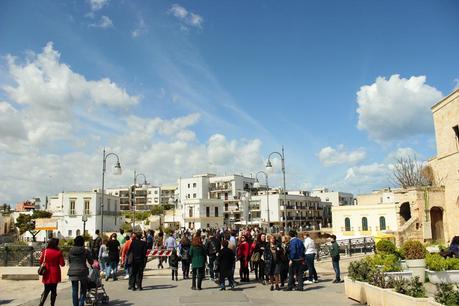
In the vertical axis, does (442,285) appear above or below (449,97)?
below

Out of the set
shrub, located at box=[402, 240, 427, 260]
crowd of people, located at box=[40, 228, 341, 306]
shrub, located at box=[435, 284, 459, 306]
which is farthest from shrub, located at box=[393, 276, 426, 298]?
shrub, located at box=[402, 240, 427, 260]

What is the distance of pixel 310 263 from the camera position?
1455 centimetres

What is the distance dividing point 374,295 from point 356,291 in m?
1.15

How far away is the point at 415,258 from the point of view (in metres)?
14.1

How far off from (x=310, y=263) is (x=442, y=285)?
7.11m

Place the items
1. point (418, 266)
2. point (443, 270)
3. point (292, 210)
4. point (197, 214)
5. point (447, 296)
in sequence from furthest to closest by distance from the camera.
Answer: point (292, 210) → point (197, 214) → point (418, 266) → point (443, 270) → point (447, 296)

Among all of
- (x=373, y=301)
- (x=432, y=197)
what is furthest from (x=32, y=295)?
(x=432, y=197)

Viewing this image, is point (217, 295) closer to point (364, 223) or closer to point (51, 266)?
point (51, 266)

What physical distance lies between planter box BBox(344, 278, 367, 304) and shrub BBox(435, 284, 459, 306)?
2.99m

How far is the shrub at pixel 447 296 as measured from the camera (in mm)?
7262

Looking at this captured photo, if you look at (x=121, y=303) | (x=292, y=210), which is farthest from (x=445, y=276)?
(x=292, y=210)

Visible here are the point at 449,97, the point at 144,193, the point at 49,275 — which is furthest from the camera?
the point at 144,193

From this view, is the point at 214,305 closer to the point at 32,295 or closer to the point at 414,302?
the point at 414,302

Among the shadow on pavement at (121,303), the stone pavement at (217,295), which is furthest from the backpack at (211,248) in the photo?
the shadow on pavement at (121,303)
